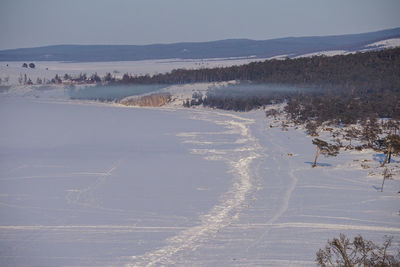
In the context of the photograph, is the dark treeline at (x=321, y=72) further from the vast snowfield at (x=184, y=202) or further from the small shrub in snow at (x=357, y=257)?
the small shrub in snow at (x=357, y=257)

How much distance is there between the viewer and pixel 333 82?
168 feet

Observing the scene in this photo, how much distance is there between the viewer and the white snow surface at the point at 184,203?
34.9ft

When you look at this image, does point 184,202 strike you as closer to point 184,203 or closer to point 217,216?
point 184,203

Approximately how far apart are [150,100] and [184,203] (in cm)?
4847

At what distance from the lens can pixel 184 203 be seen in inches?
560

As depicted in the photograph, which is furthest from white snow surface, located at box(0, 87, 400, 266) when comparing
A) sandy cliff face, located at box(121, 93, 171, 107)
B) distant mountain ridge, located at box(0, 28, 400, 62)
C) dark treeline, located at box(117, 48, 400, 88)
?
distant mountain ridge, located at box(0, 28, 400, 62)

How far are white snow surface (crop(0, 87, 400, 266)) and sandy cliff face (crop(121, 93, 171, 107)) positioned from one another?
1371 inches

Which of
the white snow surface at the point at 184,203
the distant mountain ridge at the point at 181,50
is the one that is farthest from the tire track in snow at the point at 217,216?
the distant mountain ridge at the point at 181,50

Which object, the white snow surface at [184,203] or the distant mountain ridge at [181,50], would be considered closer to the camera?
the white snow surface at [184,203]

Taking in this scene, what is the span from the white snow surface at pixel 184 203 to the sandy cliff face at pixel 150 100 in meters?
34.8

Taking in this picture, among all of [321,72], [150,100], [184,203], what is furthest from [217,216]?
[150,100]

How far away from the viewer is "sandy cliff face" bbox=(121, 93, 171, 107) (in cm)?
6081

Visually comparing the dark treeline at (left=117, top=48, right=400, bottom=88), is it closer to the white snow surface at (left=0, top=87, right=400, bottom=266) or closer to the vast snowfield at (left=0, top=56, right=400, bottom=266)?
the vast snowfield at (left=0, top=56, right=400, bottom=266)

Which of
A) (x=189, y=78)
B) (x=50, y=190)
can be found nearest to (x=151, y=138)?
(x=50, y=190)
